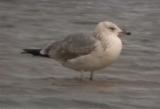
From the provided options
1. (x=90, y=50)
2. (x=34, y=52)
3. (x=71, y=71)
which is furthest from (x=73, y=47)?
(x=34, y=52)

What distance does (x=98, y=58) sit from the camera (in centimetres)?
999

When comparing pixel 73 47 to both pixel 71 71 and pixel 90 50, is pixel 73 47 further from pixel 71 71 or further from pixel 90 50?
pixel 71 71

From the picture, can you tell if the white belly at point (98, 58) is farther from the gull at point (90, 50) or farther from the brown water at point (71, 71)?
the brown water at point (71, 71)

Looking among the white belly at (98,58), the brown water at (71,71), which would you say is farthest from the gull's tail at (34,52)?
the white belly at (98,58)

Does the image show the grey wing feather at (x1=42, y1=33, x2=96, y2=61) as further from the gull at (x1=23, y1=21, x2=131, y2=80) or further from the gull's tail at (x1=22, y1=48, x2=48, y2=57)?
the gull's tail at (x1=22, y1=48, x2=48, y2=57)

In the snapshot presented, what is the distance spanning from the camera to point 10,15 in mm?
15344

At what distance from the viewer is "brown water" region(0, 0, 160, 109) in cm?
905

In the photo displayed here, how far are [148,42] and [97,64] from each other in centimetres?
323

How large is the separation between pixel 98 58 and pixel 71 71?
991 millimetres

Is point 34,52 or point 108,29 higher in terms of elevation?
point 108,29

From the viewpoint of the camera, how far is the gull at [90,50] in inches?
394

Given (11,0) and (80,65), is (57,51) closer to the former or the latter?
(80,65)

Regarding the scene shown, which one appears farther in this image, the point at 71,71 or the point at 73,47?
the point at 71,71

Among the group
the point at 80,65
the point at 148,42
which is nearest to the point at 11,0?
the point at 148,42
